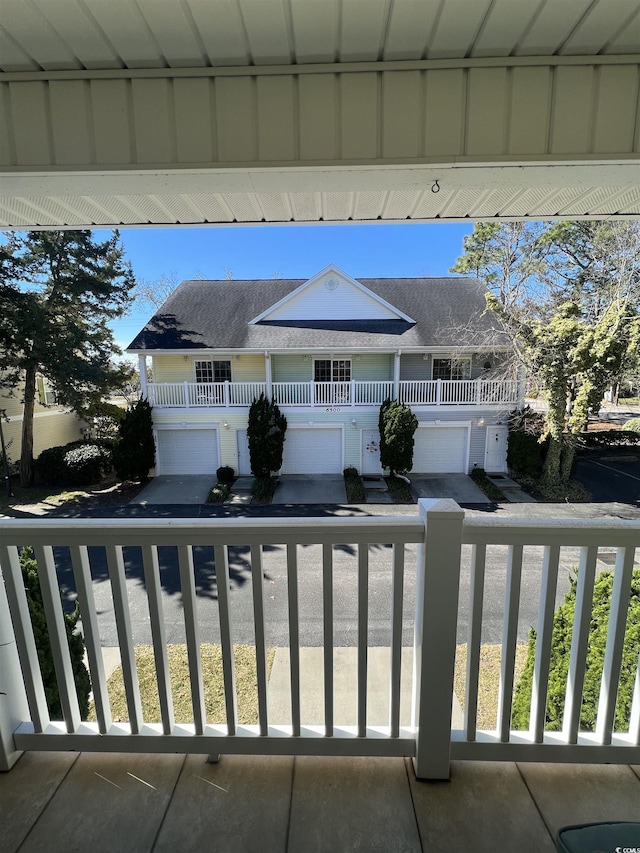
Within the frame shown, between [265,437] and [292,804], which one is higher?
[292,804]

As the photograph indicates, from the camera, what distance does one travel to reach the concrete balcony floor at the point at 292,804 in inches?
42.0

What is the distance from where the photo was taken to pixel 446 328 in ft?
34.7

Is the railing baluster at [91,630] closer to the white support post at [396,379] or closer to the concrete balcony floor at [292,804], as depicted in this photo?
the concrete balcony floor at [292,804]

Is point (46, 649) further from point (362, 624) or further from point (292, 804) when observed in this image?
point (362, 624)

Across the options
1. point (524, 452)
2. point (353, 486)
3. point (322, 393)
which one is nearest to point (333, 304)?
point (322, 393)

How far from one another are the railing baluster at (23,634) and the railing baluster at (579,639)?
5.77 feet

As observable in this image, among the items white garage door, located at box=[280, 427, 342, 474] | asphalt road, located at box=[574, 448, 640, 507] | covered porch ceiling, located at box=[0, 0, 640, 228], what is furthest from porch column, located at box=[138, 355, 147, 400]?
asphalt road, located at box=[574, 448, 640, 507]

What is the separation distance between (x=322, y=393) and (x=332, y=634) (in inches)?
358

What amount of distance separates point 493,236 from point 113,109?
1382 centimetres

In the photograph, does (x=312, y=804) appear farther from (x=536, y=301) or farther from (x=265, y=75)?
(x=536, y=301)

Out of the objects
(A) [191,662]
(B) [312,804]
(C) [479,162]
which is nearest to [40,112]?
(C) [479,162]

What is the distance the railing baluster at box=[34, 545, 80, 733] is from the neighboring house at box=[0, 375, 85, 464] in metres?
10.4

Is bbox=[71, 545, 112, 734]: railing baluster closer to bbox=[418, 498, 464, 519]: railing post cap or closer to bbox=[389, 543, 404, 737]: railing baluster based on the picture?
bbox=[389, 543, 404, 737]: railing baluster

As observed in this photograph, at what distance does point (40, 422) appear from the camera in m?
11.9
